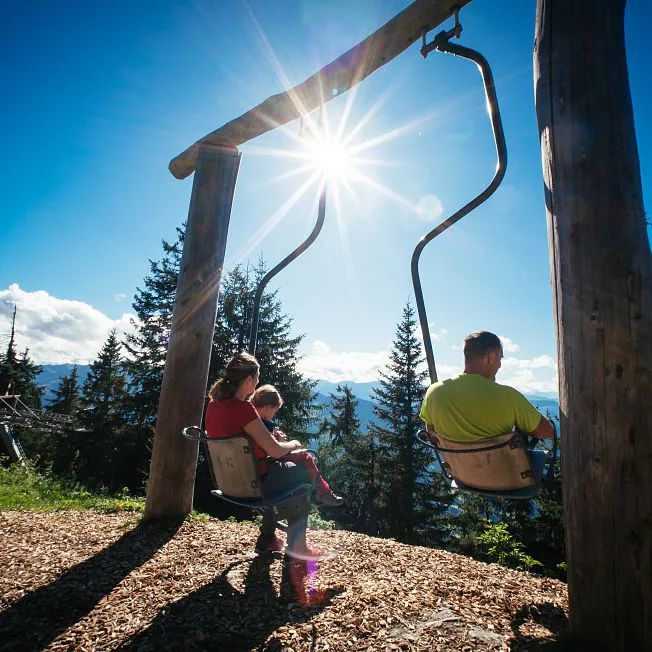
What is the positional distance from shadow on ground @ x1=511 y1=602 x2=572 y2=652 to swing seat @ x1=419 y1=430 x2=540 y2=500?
68cm

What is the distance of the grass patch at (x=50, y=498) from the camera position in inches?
205

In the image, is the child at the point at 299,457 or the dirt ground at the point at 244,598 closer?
the dirt ground at the point at 244,598

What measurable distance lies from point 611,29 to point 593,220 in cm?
109

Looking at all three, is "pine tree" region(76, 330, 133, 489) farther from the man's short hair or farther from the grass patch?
the man's short hair

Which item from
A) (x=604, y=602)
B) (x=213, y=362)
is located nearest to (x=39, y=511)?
(x=604, y=602)

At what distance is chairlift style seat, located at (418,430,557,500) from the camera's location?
7.55 feet

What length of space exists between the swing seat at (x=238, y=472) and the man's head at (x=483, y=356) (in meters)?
1.57

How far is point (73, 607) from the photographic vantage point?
259 centimetres

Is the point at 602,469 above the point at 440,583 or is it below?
above

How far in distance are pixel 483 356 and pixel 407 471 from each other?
68.7ft

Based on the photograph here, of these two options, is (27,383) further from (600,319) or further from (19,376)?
(600,319)

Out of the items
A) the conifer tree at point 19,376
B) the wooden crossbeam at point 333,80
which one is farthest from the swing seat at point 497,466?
the conifer tree at point 19,376

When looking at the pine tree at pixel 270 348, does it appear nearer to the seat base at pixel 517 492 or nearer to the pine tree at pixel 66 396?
the seat base at pixel 517 492

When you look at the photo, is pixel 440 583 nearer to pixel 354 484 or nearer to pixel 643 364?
pixel 643 364
